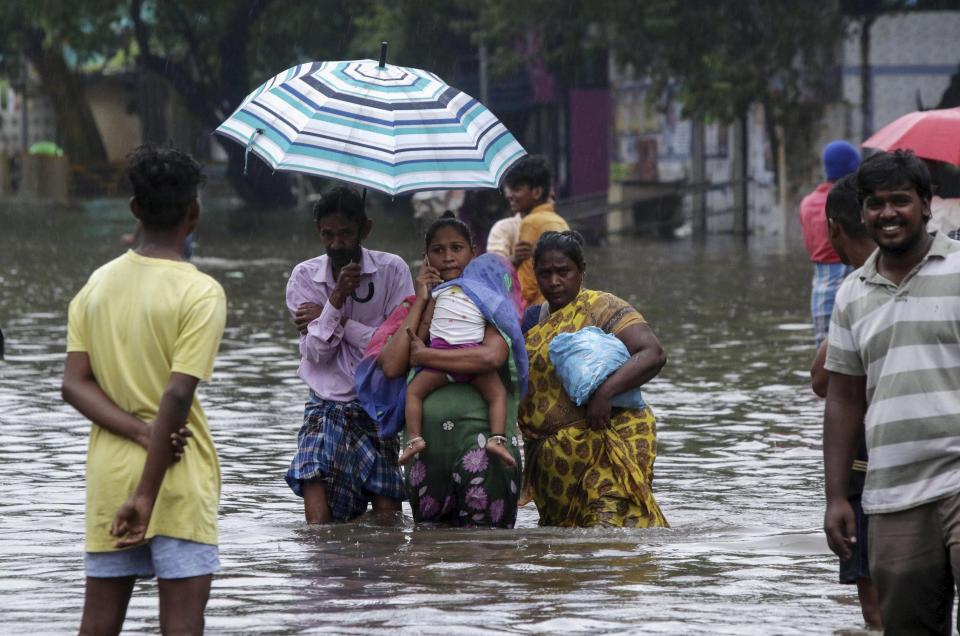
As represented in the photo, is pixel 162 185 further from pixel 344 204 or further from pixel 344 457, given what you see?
pixel 344 457

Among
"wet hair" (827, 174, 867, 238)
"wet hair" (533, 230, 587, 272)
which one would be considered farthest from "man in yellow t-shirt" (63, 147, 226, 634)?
"wet hair" (533, 230, 587, 272)

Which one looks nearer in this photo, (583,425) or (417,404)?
(417,404)

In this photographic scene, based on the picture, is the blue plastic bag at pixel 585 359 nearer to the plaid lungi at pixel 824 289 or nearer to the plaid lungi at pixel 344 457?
the plaid lungi at pixel 344 457

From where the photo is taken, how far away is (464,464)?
7039 millimetres

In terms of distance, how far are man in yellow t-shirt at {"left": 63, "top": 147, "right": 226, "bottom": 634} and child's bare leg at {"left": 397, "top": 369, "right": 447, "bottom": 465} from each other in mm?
2474

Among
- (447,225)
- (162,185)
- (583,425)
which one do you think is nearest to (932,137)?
(583,425)

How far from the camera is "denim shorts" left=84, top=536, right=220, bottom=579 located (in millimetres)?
4484

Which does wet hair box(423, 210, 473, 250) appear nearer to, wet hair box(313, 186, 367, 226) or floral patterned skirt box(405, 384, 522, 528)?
wet hair box(313, 186, 367, 226)

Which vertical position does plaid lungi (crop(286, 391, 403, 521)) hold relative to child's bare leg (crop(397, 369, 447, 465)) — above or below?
below

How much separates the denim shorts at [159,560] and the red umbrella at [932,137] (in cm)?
507

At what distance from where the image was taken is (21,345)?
15.0 m

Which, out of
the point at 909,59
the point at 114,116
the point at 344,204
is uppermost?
the point at 909,59

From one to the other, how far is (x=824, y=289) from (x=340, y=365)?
3314 mm

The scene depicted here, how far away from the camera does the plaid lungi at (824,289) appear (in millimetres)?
9555
